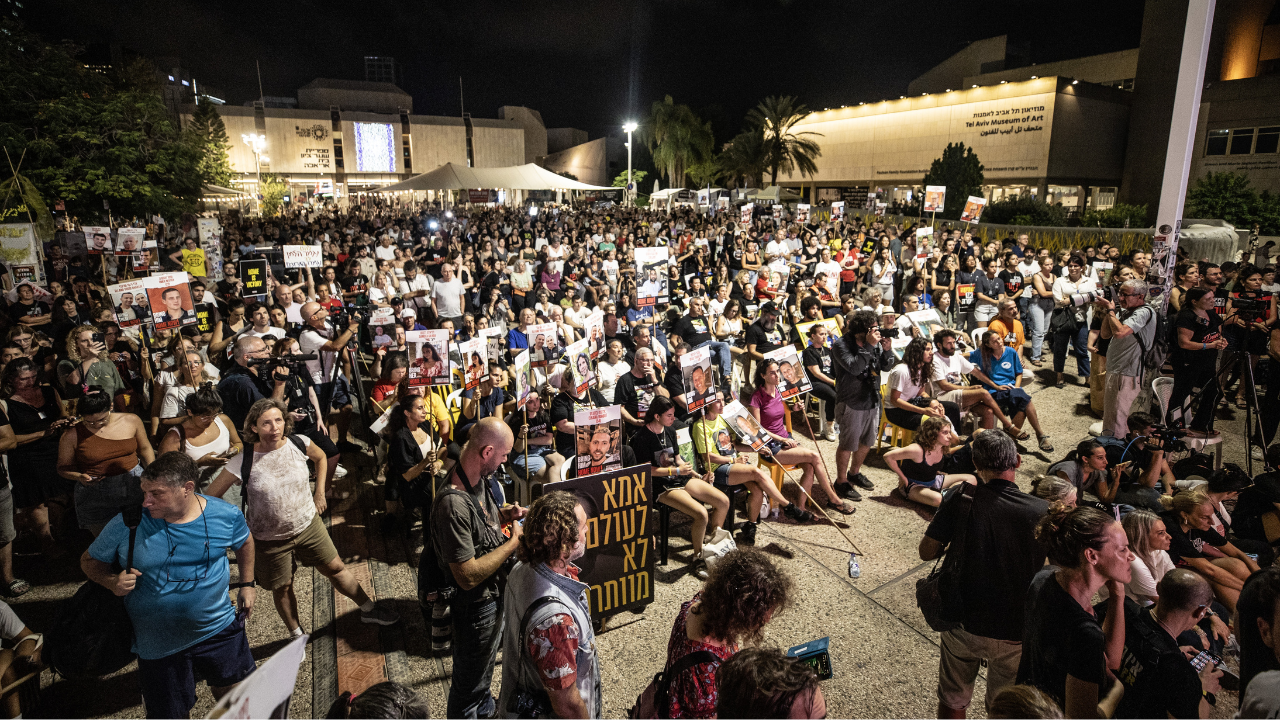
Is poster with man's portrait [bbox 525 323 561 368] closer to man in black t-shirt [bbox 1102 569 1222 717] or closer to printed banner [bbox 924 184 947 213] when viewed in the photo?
man in black t-shirt [bbox 1102 569 1222 717]

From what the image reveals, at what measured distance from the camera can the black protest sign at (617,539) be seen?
164 inches

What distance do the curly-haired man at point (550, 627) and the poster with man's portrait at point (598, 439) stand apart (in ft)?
5.95

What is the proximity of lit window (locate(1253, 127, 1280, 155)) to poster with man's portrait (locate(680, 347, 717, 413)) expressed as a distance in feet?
129

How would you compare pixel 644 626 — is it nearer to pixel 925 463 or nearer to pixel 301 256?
pixel 925 463

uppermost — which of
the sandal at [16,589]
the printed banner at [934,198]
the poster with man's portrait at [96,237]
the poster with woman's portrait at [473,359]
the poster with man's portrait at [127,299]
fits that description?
the printed banner at [934,198]

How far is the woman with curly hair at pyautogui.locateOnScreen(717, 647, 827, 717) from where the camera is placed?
1866 millimetres

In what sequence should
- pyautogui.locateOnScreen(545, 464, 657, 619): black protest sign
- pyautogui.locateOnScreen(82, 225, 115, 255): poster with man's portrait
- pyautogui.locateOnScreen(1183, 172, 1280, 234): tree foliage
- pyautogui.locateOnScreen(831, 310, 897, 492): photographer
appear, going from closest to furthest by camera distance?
pyautogui.locateOnScreen(545, 464, 657, 619): black protest sign < pyautogui.locateOnScreen(831, 310, 897, 492): photographer < pyautogui.locateOnScreen(82, 225, 115, 255): poster with man's portrait < pyautogui.locateOnScreen(1183, 172, 1280, 234): tree foliage

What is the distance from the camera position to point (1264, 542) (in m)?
4.41

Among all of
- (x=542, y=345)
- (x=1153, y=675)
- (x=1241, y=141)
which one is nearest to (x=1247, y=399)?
(x=1153, y=675)

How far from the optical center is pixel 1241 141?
102 ft

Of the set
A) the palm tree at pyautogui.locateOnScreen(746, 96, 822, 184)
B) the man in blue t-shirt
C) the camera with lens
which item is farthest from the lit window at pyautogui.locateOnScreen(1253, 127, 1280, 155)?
the man in blue t-shirt

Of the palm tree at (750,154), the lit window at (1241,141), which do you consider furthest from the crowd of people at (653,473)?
the palm tree at (750,154)

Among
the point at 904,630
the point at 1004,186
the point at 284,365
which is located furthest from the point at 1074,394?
the point at 1004,186

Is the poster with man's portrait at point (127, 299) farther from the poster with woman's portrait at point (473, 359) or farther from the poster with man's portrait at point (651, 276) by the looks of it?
the poster with man's portrait at point (651, 276)
